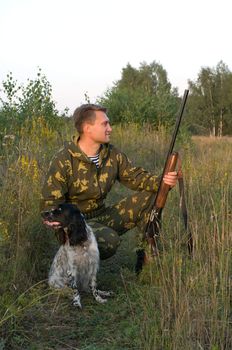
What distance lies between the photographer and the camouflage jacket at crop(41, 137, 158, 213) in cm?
450

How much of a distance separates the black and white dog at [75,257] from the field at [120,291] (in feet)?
0.40

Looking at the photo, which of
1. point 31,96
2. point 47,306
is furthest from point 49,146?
point 47,306

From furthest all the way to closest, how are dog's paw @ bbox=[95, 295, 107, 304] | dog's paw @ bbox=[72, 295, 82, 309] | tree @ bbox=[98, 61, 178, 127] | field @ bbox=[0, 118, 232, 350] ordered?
tree @ bbox=[98, 61, 178, 127], dog's paw @ bbox=[95, 295, 107, 304], dog's paw @ bbox=[72, 295, 82, 309], field @ bbox=[0, 118, 232, 350]

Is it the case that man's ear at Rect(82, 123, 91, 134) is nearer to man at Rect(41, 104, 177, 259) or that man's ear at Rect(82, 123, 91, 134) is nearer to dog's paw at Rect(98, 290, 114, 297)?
man at Rect(41, 104, 177, 259)

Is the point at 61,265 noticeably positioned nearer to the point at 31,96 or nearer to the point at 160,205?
the point at 160,205

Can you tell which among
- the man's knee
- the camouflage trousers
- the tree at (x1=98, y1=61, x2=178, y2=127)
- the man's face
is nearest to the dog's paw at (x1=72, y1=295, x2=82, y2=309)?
the man's knee

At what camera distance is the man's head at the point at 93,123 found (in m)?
4.66

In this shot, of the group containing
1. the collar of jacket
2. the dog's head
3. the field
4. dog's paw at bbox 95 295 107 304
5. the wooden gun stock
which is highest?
the collar of jacket

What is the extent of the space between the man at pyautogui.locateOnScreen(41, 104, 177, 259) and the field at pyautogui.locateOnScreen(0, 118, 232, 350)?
332 millimetres

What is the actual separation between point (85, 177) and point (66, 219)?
25.8 inches

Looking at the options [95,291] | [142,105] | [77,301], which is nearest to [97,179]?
[95,291]

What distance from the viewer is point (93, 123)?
15.4ft

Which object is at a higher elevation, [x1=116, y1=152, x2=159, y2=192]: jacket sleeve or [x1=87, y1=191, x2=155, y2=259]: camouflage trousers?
[x1=116, y1=152, x2=159, y2=192]: jacket sleeve

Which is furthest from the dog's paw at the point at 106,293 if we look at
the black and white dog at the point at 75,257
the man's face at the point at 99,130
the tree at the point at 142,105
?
the tree at the point at 142,105
